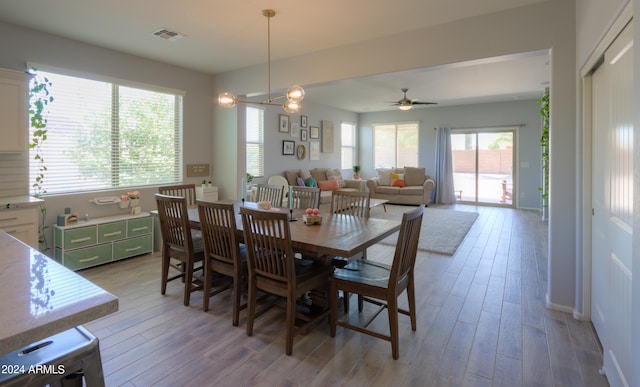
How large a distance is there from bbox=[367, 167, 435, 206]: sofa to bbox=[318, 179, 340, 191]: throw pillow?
3.73ft

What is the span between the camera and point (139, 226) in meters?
4.28

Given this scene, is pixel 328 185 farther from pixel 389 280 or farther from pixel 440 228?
pixel 389 280

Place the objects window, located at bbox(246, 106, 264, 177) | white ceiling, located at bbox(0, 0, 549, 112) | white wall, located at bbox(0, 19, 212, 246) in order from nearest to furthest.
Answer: white ceiling, located at bbox(0, 0, 549, 112)
white wall, located at bbox(0, 19, 212, 246)
window, located at bbox(246, 106, 264, 177)

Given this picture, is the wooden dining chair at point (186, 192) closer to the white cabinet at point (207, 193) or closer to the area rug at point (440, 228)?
the white cabinet at point (207, 193)

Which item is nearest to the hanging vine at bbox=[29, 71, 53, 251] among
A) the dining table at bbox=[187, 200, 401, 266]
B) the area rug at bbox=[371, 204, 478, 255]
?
the dining table at bbox=[187, 200, 401, 266]

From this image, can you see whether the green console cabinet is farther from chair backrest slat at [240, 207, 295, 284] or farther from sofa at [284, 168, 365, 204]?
sofa at [284, 168, 365, 204]

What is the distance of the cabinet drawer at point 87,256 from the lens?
11.9ft

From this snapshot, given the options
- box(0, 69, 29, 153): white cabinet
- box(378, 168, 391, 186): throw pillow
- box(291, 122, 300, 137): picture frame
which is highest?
box(291, 122, 300, 137): picture frame

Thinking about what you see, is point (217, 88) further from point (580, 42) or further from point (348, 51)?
point (580, 42)

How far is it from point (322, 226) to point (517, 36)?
97.4 inches

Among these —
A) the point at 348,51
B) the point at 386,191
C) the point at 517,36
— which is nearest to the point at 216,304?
the point at 348,51

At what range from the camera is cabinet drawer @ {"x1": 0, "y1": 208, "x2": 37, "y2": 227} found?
3035 millimetres

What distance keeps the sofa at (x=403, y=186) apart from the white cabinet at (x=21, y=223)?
277 inches

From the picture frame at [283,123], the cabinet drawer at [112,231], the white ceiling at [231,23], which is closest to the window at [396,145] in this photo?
the picture frame at [283,123]
